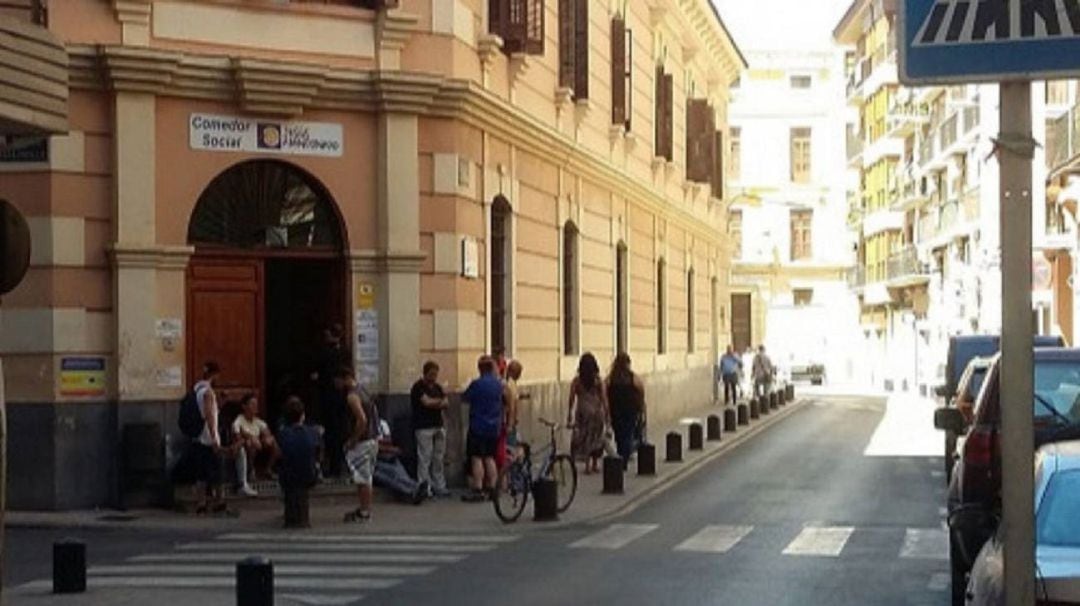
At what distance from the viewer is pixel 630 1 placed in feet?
119

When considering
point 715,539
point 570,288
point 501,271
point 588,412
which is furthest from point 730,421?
point 715,539

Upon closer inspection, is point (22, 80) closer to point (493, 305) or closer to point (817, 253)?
point (493, 305)

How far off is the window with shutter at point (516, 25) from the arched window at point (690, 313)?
20.2 meters

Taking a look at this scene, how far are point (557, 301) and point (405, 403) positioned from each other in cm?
731

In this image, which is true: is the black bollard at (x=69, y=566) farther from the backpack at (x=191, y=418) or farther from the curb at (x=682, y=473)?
the curb at (x=682, y=473)

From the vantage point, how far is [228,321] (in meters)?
21.5

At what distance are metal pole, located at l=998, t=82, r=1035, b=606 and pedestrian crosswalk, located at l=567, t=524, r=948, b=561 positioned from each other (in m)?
10.6

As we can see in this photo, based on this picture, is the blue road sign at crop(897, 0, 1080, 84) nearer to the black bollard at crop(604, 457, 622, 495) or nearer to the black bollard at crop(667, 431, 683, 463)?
the black bollard at crop(604, 457, 622, 495)

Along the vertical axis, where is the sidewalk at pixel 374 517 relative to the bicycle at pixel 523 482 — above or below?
below

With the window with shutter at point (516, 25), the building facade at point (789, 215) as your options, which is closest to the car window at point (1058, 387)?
the window with shutter at point (516, 25)

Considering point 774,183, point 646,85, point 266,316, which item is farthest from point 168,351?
point 774,183

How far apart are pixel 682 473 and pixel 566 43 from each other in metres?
7.68

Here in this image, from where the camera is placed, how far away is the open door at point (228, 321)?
69.5ft

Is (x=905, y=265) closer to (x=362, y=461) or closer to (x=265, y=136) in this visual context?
(x=265, y=136)
